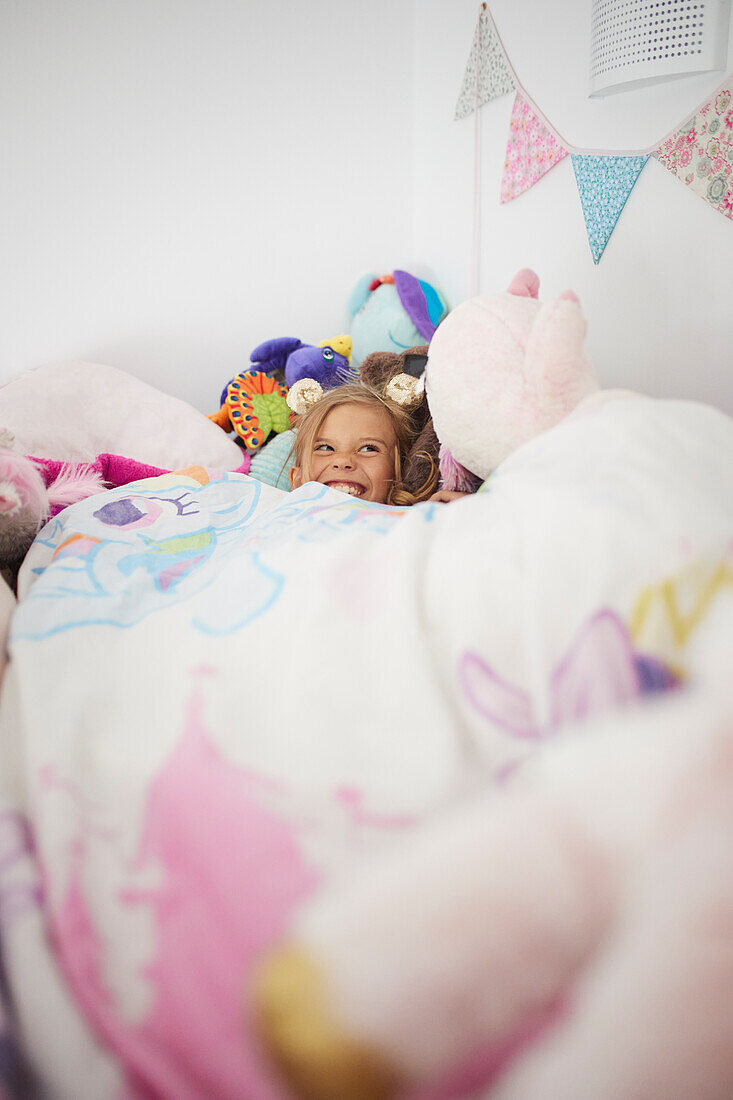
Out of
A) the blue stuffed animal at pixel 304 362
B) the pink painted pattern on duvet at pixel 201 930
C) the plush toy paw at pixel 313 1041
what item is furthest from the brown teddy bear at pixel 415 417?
the plush toy paw at pixel 313 1041

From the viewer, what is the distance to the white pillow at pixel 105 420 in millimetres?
1255

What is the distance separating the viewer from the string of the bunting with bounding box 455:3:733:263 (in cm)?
99

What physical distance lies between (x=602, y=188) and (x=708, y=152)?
201 millimetres

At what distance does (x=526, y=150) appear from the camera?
1.35 metres

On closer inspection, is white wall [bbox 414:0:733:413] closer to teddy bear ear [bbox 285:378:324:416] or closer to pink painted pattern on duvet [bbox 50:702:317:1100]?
teddy bear ear [bbox 285:378:324:416]

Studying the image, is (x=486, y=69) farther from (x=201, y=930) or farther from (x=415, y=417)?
(x=201, y=930)

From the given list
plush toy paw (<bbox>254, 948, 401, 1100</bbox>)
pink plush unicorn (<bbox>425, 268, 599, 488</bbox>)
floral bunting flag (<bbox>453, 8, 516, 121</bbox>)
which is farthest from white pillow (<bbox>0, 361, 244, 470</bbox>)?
plush toy paw (<bbox>254, 948, 401, 1100</bbox>)

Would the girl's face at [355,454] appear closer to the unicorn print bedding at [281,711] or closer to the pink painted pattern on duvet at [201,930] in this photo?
the unicorn print bedding at [281,711]

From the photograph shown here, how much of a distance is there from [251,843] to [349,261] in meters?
1.77

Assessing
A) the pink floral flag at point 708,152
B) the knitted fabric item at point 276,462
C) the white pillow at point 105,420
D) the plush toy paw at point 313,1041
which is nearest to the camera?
the plush toy paw at point 313,1041

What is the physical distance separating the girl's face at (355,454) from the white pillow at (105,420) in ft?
0.95

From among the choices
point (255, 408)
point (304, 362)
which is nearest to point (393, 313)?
point (304, 362)

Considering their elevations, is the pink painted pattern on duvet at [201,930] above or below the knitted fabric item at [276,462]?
above

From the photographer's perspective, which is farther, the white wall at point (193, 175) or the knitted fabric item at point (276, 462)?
the white wall at point (193, 175)
